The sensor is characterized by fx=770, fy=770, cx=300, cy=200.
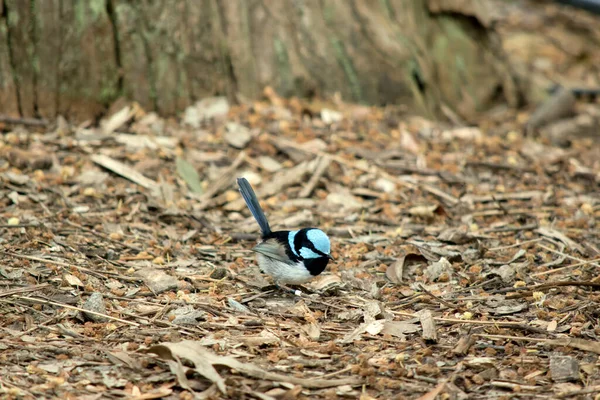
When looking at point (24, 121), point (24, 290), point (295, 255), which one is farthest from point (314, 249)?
point (24, 121)

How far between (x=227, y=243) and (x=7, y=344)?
2.08 m

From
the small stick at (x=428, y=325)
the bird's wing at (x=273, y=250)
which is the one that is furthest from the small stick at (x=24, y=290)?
the small stick at (x=428, y=325)

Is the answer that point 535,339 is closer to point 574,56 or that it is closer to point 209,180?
point 209,180

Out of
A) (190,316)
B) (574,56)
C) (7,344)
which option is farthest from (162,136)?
(574,56)

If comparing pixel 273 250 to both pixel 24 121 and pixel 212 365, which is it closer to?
pixel 212 365

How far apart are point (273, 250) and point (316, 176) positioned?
1.59m

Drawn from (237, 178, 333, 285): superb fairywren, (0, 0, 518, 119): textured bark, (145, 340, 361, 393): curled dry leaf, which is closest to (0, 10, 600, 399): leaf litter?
(145, 340, 361, 393): curled dry leaf

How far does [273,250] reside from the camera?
489cm

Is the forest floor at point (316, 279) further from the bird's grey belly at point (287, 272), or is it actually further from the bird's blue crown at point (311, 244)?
the bird's blue crown at point (311, 244)

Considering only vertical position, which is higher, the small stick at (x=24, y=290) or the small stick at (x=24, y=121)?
the small stick at (x=24, y=121)

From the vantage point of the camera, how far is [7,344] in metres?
3.75

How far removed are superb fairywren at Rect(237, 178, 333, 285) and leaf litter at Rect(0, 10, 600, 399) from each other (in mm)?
137

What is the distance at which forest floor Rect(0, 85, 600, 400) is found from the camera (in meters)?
3.68

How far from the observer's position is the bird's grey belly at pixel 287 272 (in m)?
4.78
